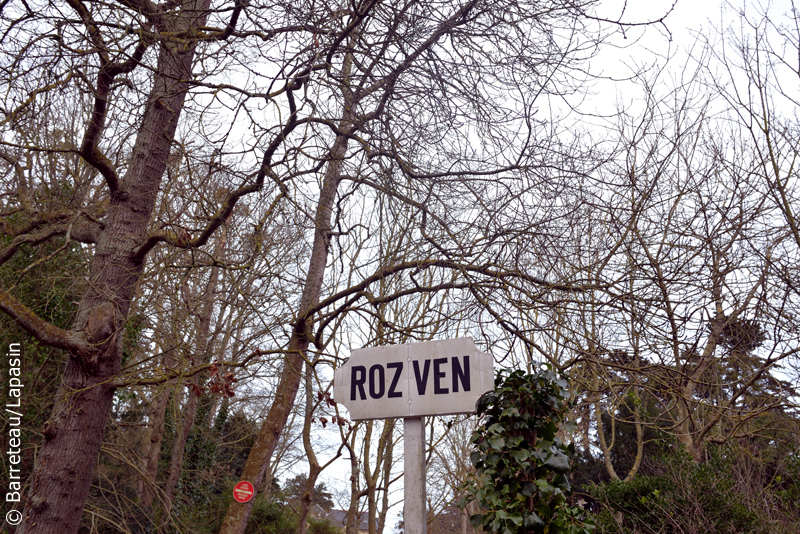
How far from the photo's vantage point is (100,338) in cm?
364

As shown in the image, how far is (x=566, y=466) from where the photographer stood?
8.29ft

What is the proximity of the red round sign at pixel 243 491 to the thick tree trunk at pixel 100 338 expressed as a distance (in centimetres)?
222

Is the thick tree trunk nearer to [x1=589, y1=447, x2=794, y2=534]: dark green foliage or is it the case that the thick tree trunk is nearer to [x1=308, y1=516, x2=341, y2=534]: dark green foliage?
[x1=589, y1=447, x2=794, y2=534]: dark green foliage

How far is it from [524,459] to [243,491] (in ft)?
13.7

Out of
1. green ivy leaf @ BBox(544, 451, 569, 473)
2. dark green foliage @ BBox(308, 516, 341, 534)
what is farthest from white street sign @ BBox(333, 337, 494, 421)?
dark green foliage @ BBox(308, 516, 341, 534)

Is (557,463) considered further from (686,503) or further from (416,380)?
(686,503)

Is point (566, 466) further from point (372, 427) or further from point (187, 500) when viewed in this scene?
point (187, 500)

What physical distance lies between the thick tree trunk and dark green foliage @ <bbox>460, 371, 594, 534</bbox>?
2.48 metres

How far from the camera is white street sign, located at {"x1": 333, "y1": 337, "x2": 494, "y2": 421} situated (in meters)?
2.22

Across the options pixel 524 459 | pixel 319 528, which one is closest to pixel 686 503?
pixel 524 459

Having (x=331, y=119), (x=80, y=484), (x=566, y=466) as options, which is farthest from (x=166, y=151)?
(x=566, y=466)

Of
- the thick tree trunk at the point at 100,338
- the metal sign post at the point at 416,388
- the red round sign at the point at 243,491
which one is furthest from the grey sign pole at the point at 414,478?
the red round sign at the point at 243,491

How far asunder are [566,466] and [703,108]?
205 inches

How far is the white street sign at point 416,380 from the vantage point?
2217 mm
